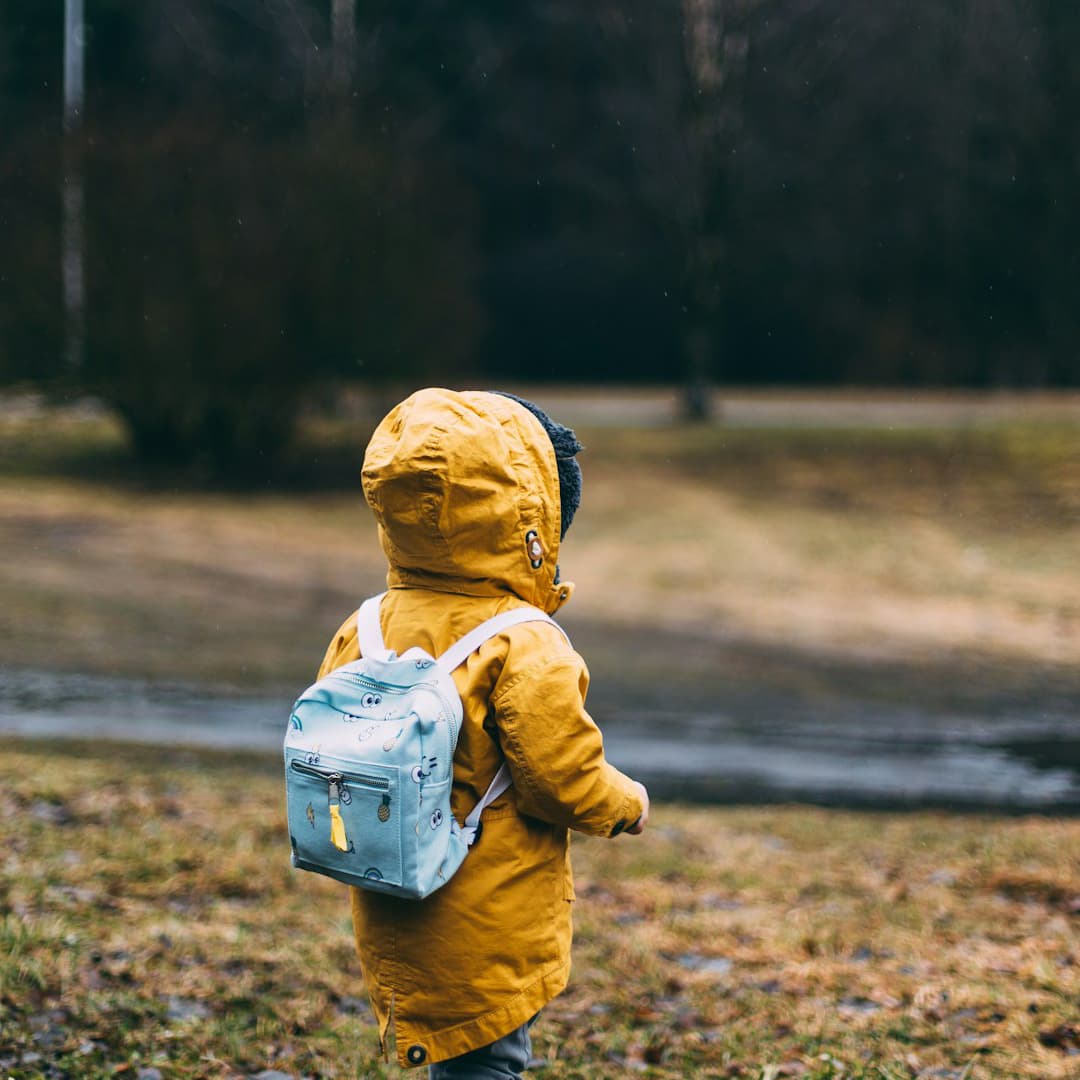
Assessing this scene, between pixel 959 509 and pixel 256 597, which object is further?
pixel 959 509

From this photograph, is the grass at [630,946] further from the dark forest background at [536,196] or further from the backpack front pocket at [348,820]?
the dark forest background at [536,196]

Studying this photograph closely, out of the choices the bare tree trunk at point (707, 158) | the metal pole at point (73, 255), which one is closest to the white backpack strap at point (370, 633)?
the metal pole at point (73, 255)

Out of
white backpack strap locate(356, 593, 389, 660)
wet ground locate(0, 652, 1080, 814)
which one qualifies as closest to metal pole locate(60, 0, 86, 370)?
wet ground locate(0, 652, 1080, 814)

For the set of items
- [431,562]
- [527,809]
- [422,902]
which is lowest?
[422,902]

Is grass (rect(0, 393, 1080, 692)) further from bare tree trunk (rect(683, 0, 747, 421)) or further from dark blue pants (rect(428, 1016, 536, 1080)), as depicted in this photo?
dark blue pants (rect(428, 1016, 536, 1080))

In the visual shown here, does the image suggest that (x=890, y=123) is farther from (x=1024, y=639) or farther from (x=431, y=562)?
(x=431, y=562)

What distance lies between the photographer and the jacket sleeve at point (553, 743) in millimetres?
2611

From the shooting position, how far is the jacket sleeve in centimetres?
261

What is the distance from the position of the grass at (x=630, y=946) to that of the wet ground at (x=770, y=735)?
81 centimetres

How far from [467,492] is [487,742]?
0.48 meters

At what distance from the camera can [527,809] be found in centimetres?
269

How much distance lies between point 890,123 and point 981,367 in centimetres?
702

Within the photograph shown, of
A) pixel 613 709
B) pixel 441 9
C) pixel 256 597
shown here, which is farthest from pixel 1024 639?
pixel 441 9

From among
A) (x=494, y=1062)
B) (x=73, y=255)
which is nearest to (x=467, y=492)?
(x=494, y=1062)
